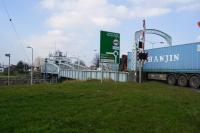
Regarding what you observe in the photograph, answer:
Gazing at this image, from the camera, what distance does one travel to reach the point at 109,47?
29250 mm

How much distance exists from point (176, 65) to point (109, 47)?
777 cm

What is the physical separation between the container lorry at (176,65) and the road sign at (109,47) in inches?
257

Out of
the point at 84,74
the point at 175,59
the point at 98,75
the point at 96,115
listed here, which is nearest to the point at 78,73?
the point at 84,74

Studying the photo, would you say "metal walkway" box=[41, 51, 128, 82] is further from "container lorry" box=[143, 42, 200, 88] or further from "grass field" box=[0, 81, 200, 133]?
"grass field" box=[0, 81, 200, 133]

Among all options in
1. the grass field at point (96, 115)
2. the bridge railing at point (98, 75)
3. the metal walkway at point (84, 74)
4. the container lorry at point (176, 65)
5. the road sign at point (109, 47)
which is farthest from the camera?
the metal walkway at point (84, 74)

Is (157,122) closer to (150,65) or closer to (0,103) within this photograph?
(0,103)

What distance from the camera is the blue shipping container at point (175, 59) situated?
3080 centimetres

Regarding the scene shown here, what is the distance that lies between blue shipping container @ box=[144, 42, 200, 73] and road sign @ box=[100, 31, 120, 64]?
6.50 meters

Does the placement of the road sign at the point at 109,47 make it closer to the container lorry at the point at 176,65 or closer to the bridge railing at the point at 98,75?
the bridge railing at the point at 98,75

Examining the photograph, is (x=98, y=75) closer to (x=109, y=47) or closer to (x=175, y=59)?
Result: (x=175, y=59)

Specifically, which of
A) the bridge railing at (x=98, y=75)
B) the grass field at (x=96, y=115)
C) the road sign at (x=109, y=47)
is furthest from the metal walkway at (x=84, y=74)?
the grass field at (x=96, y=115)

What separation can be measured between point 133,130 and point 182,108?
168 inches

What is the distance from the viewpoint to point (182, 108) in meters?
13.1

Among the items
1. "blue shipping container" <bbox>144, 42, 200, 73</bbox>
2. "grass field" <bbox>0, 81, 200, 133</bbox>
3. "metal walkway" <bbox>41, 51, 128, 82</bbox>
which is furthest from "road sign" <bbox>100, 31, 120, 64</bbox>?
"grass field" <bbox>0, 81, 200, 133</bbox>
